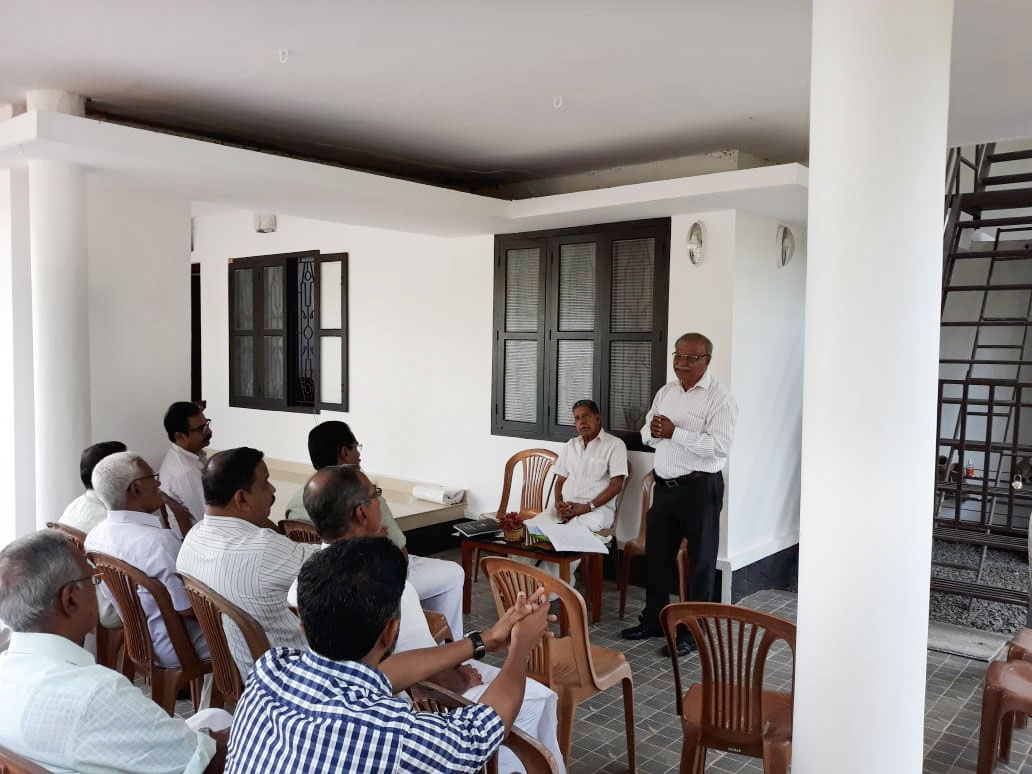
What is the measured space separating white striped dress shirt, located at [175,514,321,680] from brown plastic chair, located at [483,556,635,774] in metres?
0.70

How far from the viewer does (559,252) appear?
18.5ft

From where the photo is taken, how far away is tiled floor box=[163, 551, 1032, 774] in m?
3.07

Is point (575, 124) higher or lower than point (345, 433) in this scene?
higher

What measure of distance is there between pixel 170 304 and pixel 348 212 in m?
1.19

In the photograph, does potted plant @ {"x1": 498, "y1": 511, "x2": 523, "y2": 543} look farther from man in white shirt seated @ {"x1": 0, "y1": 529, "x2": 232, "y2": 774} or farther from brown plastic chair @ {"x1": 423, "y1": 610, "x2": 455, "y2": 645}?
man in white shirt seated @ {"x1": 0, "y1": 529, "x2": 232, "y2": 774}

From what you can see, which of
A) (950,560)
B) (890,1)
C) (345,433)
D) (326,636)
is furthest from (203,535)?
(950,560)

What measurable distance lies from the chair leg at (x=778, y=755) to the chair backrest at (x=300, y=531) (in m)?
1.97

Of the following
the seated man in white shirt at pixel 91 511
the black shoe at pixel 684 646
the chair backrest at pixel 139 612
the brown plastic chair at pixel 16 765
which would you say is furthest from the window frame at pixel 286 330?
the brown plastic chair at pixel 16 765

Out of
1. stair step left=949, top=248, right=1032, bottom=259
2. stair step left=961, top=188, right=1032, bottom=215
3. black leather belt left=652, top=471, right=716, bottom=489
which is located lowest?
black leather belt left=652, top=471, right=716, bottom=489

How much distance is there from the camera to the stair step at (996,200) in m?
5.53

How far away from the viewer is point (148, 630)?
277 centimetres

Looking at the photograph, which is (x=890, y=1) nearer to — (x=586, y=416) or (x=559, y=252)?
(x=586, y=416)

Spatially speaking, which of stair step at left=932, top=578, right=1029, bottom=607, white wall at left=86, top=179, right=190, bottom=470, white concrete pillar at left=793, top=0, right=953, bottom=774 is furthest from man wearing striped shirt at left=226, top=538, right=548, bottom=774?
stair step at left=932, top=578, right=1029, bottom=607

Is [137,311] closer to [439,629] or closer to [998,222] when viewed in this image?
[439,629]
